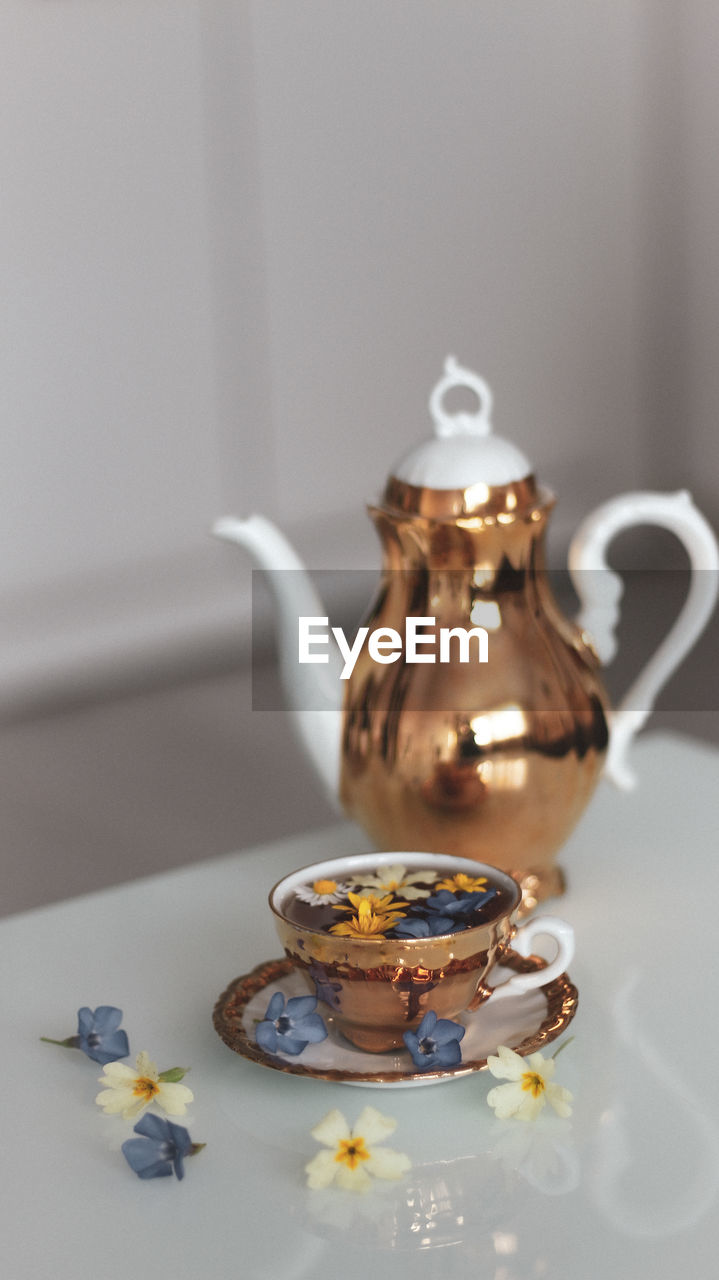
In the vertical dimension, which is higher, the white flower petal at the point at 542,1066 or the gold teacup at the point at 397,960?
the gold teacup at the point at 397,960

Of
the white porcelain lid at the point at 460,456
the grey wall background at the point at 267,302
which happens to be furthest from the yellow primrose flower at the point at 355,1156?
the grey wall background at the point at 267,302

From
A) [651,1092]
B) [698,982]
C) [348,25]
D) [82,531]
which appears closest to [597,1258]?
[651,1092]

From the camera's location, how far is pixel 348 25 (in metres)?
2.46

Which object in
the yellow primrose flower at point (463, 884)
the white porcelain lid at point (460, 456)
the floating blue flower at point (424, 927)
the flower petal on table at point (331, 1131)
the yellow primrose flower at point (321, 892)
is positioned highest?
the white porcelain lid at point (460, 456)

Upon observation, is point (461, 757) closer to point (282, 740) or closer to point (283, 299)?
point (282, 740)

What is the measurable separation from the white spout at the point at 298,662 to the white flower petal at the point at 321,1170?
0.93 feet

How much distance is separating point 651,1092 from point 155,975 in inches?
9.8

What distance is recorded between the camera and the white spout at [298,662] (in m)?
0.77

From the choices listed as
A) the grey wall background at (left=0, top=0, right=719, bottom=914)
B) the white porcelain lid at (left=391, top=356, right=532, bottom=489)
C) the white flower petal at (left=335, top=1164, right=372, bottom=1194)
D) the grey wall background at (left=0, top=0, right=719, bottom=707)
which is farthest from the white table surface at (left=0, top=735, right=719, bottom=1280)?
the grey wall background at (left=0, top=0, right=719, bottom=707)

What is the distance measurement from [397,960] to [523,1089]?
0.07m

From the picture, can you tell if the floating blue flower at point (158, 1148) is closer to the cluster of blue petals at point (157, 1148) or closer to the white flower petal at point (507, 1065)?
the cluster of blue petals at point (157, 1148)

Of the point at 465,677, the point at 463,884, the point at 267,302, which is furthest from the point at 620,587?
the point at 267,302

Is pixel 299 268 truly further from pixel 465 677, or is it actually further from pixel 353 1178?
pixel 353 1178

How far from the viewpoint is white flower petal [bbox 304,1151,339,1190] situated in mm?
513
